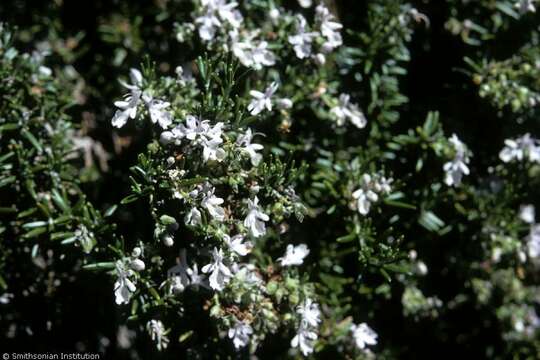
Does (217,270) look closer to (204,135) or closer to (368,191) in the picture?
(204,135)

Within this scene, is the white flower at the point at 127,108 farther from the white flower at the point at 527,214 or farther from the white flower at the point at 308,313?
the white flower at the point at 527,214

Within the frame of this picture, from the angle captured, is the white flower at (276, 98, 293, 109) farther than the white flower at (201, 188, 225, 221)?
Yes

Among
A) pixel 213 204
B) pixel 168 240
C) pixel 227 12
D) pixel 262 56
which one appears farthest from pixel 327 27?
pixel 168 240

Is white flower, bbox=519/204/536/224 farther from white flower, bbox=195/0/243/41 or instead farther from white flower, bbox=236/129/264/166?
white flower, bbox=195/0/243/41

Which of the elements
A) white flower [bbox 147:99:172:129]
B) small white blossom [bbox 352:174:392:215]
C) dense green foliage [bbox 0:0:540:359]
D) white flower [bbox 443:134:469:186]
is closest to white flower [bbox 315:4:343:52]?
dense green foliage [bbox 0:0:540:359]

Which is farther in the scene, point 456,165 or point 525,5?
point 525,5

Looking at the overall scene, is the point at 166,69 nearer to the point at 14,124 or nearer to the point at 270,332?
the point at 14,124

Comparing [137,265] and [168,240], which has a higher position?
[168,240]
